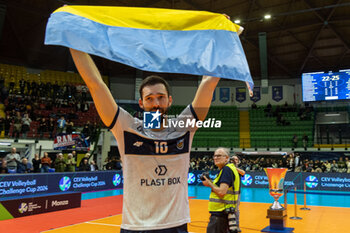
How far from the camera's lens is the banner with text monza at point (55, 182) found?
10.8 m

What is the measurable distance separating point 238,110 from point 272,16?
1223 centimetres

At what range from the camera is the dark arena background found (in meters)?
10.7

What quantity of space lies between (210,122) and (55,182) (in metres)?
6.98

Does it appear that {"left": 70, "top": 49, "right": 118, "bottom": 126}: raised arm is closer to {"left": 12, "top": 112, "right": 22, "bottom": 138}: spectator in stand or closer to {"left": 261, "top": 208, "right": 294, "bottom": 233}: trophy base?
{"left": 261, "top": 208, "right": 294, "bottom": 233}: trophy base

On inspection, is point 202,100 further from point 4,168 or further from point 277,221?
point 4,168

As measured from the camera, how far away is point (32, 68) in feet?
91.2

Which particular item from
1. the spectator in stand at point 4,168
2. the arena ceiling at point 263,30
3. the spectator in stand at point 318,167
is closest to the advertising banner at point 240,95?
the arena ceiling at point 263,30

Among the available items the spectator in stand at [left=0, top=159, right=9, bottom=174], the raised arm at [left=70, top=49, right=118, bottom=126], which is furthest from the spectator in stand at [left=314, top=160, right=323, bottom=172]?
the raised arm at [left=70, top=49, right=118, bottom=126]

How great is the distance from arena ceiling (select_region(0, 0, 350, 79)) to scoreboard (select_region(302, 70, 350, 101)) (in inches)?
109

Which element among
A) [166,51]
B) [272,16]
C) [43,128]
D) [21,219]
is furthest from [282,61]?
[166,51]

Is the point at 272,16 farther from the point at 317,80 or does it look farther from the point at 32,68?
the point at 32,68

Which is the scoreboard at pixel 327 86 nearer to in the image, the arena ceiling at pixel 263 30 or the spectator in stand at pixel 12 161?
the arena ceiling at pixel 263 30

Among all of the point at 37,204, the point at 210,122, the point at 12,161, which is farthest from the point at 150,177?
the point at 12,161

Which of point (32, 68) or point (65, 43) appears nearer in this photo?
point (65, 43)
